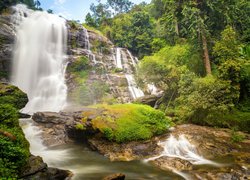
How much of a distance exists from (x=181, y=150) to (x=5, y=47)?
985 inches

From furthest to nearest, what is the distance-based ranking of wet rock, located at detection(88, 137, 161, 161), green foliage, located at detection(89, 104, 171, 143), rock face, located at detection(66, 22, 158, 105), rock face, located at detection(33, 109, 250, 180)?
rock face, located at detection(66, 22, 158, 105) < green foliage, located at detection(89, 104, 171, 143) < wet rock, located at detection(88, 137, 161, 161) < rock face, located at detection(33, 109, 250, 180)

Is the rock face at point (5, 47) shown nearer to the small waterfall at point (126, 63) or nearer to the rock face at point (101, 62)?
the rock face at point (101, 62)

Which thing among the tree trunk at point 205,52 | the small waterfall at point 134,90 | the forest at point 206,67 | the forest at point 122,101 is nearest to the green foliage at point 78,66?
the forest at point 122,101

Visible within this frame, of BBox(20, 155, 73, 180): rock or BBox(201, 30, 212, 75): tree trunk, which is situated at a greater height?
BBox(201, 30, 212, 75): tree trunk

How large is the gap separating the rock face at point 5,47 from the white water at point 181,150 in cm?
2268

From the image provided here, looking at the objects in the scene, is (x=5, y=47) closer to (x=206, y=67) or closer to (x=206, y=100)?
(x=206, y=67)

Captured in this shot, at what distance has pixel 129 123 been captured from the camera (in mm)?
14680

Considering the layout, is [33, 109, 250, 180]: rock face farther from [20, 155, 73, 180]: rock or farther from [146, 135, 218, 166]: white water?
[20, 155, 73, 180]: rock

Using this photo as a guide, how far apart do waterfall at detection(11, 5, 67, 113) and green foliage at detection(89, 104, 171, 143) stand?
507 inches

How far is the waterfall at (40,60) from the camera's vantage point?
2859 cm

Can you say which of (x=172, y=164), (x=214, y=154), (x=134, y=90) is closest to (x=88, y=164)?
(x=172, y=164)

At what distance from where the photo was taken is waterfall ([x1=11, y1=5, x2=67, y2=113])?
93.8ft

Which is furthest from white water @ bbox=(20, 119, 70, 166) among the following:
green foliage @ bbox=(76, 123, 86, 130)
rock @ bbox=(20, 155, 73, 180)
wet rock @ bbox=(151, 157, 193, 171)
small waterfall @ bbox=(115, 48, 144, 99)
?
small waterfall @ bbox=(115, 48, 144, 99)

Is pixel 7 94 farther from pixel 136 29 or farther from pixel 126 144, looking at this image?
pixel 136 29
